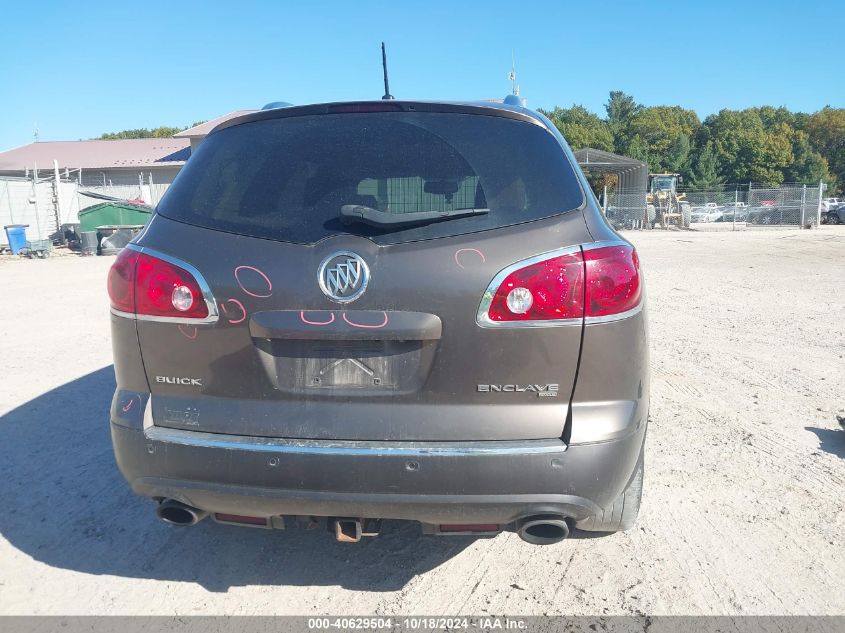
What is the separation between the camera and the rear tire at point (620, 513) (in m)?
2.44

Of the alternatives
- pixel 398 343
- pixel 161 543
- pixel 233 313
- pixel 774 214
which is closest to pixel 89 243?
pixel 161 543

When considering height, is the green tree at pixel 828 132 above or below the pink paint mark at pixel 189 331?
above

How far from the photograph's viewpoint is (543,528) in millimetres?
2355

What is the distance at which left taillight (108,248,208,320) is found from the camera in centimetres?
234

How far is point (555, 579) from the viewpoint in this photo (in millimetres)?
2844

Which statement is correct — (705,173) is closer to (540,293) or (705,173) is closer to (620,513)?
(620,513)

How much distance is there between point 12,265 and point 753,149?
84531mm

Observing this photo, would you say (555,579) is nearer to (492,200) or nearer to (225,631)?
(225,631)

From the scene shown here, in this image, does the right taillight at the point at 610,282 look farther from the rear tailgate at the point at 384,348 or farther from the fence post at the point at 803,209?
the fence post at the point at 803,209

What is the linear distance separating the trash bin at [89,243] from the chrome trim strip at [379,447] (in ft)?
74.2

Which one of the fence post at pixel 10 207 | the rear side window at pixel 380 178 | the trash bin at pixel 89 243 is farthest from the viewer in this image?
the fence post at pixel 10 207

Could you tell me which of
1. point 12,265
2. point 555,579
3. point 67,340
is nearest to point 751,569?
point 555,579

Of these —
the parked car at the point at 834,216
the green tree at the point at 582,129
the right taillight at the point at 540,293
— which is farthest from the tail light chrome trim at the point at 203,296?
the green tree at the point at 582,129

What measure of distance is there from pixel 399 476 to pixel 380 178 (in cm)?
107
